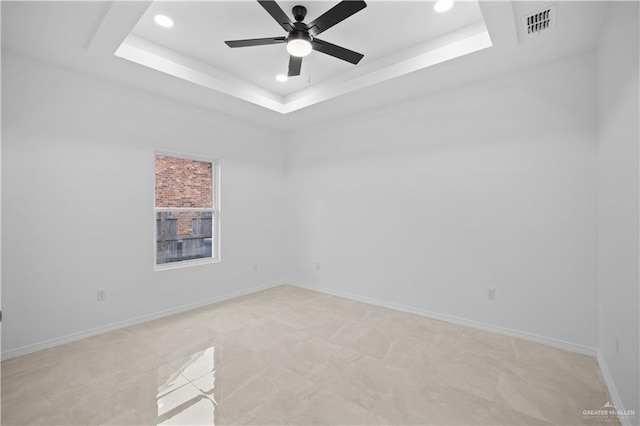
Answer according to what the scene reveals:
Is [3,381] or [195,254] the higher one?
[195,254]

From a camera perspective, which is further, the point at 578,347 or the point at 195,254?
the point at 195,254

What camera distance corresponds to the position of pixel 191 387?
7.59ft

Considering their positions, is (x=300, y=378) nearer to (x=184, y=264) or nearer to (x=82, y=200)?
(x=184, y=264)

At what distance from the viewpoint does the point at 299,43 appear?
2521mm

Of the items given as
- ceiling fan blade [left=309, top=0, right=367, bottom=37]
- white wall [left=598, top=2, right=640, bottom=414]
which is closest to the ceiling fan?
ceiling fan blade [left=309, top=0, right=367, bottom=37]

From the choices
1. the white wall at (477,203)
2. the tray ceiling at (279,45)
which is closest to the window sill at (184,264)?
the white wall at (477,203)

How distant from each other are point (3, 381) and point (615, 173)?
4.96 m

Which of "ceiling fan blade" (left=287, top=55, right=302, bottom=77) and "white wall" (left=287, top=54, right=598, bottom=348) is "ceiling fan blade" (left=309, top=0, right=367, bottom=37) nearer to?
"ceiling fan blade" (left=287, top=55, right=302, bottom=77)

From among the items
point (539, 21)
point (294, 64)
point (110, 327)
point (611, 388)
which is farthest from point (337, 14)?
point (110, 327)

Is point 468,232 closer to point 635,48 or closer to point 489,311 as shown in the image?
point 489,311

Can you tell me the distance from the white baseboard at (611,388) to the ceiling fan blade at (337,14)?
10.3 ft

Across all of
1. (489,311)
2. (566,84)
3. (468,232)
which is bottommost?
(489,311)

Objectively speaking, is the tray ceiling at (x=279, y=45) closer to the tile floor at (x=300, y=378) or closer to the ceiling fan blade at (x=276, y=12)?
the ceiling fan blade at (x=276, y=12)

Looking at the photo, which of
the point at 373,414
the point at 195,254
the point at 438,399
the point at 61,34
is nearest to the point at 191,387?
the point at 373,414
